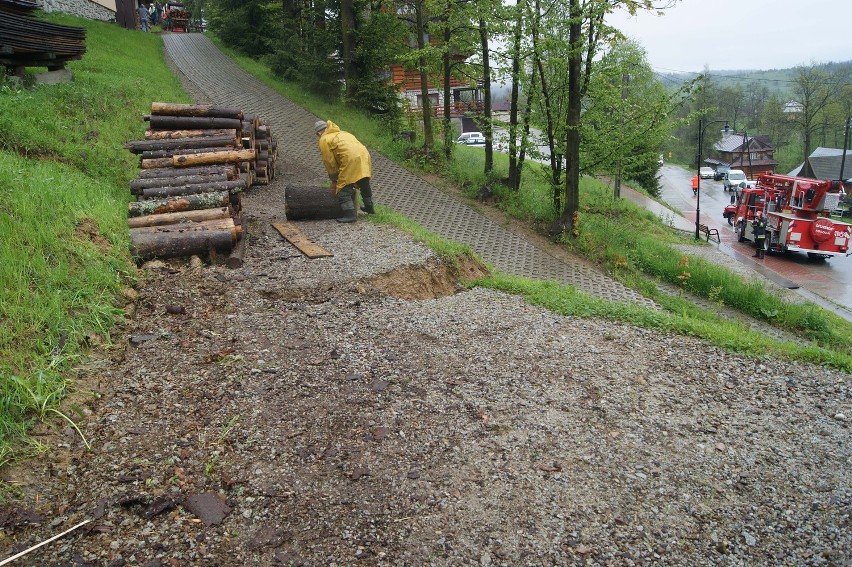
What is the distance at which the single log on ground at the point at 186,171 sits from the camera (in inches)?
378

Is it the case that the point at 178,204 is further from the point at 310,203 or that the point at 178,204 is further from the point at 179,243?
the point at 310,203

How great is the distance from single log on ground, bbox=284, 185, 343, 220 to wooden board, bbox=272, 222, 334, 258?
37 cm

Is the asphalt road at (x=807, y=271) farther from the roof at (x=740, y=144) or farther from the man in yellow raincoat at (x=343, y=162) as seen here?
the roof at (x=740, y=144)

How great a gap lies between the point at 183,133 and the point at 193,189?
6.45ft

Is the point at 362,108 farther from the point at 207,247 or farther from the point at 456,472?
the point at 456,472

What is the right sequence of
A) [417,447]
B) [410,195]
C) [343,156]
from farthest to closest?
[410,195] → [343,156] → [417,447]

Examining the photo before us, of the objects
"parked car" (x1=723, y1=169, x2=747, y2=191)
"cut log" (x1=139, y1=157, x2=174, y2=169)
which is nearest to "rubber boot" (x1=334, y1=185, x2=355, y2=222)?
"cut log" (x1=139, y1=157, x2=174, y2=169)

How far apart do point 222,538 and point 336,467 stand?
995mm

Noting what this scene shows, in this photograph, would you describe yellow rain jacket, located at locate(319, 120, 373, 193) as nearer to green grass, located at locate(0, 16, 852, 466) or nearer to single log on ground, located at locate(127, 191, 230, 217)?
green grass, located at locate(0, 16, 852, 466)

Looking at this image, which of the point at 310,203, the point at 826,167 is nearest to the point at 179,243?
the point at 310,203

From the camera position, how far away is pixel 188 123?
11094 mm

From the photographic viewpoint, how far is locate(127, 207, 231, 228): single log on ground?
27.8 ft

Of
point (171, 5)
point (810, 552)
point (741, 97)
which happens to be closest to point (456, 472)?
point (810, 552)

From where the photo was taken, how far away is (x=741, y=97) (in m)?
94.4
